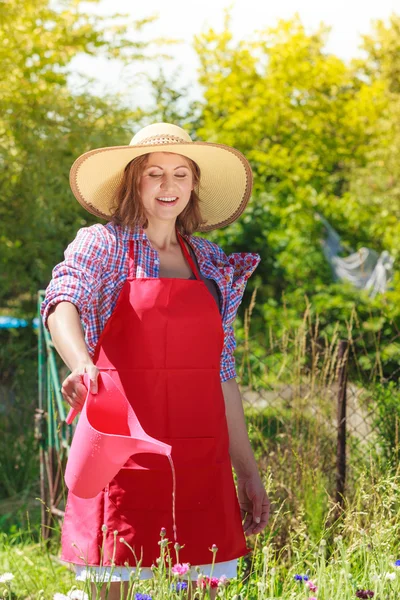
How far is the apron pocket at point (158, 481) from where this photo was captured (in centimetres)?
219

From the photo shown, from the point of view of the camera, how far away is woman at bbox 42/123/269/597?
2.18 meters

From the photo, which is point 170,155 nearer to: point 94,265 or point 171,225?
point 171,225

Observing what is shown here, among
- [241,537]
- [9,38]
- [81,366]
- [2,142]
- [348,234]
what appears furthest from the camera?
[348,234]

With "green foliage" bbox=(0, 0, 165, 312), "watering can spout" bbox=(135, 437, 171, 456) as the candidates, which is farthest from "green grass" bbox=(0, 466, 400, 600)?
"green foliage" bbox=(0, 0, 165, 312)

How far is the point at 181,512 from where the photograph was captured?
221 centimetres

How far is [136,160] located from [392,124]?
1673 cm

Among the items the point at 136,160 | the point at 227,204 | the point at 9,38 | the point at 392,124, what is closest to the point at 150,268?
the point at 136,160

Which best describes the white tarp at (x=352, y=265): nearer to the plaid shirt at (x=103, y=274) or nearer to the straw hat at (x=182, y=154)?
the straw hat at (x=182, y=154)

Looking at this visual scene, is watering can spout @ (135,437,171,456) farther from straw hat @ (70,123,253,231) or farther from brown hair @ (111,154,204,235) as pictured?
straw hat @ (70,123,253,231)

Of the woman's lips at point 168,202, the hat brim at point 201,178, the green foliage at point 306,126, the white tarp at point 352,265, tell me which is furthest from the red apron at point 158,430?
the green foliage at point 306,126

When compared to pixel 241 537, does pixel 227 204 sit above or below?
above

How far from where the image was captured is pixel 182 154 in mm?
2439

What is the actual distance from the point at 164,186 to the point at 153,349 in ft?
1.56

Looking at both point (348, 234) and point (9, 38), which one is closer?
point (9, 38)
